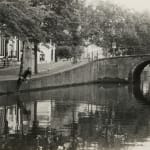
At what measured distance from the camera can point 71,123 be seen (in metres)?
20.5

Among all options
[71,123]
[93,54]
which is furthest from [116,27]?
[71,123]

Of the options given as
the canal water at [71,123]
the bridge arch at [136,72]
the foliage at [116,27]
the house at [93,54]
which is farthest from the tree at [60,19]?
the bridge arch at [136,72]

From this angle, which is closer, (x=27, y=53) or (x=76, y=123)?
(x=76, y=123)

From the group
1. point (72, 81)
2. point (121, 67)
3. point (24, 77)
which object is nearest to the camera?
point (24, 77)

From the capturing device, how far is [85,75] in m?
47.4

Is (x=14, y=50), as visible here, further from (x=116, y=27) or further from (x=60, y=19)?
(x=116, y=27)

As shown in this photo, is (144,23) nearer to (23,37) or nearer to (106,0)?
(106,0)

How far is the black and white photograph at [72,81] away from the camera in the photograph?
679 inches

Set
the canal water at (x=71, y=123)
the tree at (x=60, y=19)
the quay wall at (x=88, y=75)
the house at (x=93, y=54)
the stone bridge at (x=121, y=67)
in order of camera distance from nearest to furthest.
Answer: the canal water at (x=71, y=123) < the quay wall at (x=88, y=75) < the tree at (x=60, y=19) < the house at (x=93, y=54) < the stone bridge at (x=121, y=67)

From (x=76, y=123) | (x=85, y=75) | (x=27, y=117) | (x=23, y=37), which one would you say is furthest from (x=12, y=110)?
(x=85, y=75)

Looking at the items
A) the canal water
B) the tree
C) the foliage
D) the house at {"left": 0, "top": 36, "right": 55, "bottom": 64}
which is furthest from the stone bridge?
the canal water

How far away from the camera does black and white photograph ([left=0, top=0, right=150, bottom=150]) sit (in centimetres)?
1723

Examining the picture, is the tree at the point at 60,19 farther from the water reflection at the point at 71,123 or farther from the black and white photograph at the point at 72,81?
the water reflection at the point at 71,123

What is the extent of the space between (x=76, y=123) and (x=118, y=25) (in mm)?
40333
